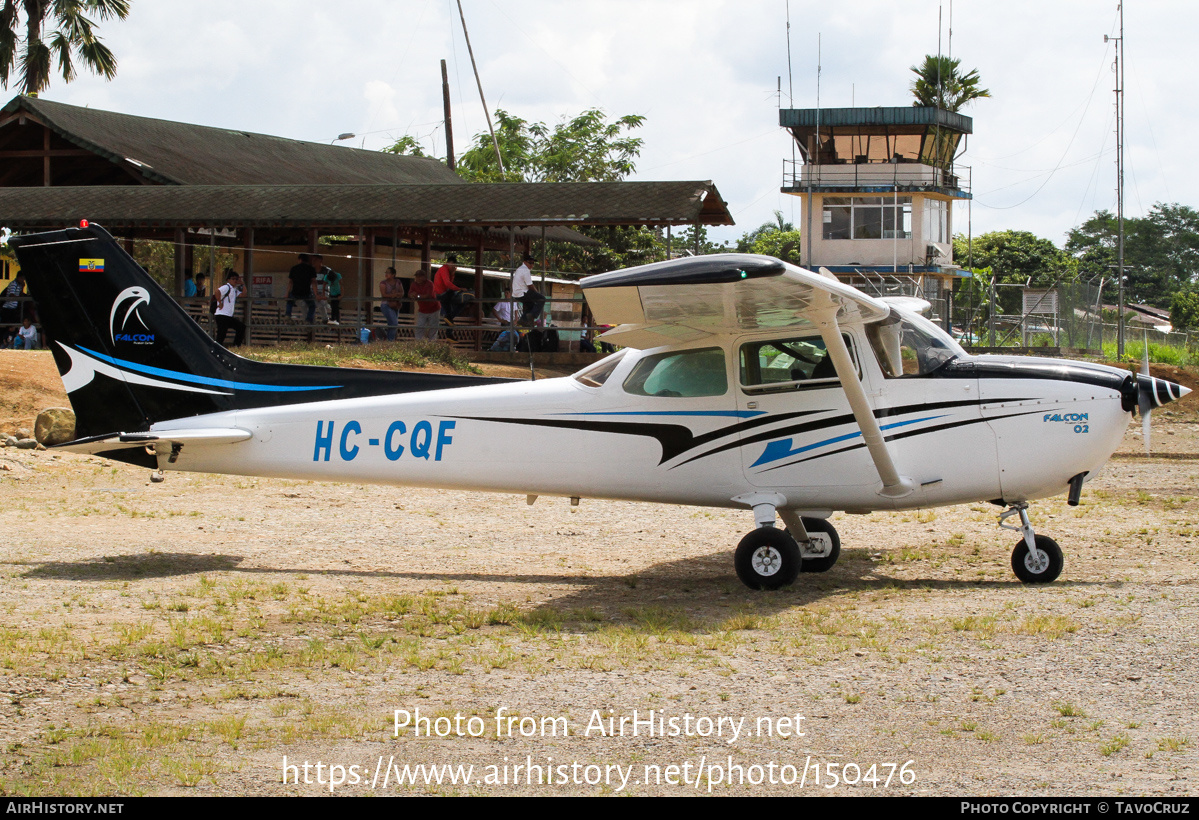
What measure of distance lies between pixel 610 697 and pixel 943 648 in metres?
2.18

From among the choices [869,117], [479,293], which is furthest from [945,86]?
[479,293]

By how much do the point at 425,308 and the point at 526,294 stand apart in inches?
89.5

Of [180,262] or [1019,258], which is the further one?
[1019,258]

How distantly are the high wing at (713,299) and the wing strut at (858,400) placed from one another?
41 mm

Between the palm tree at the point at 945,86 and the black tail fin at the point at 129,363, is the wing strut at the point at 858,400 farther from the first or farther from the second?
the palm tree at the point at 945,86

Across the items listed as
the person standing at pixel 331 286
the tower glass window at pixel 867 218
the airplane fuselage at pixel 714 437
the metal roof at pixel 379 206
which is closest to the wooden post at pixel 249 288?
the metal roof at pixel 379 206

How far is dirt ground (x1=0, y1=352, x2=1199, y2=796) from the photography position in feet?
15.7

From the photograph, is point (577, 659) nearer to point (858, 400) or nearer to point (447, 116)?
point (858, 400)

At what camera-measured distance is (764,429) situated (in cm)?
921

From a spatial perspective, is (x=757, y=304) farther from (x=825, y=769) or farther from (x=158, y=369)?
(x=158, y=369)

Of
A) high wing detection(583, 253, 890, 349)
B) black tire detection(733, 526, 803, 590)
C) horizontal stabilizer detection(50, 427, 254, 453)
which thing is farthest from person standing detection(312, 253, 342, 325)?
black tire detection(733, 526, 803, 590)

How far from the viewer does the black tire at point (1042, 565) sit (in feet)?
29.5

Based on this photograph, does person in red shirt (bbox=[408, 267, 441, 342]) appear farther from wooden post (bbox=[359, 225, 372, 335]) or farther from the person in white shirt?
the person in white shirt

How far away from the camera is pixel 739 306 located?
8.48 meters
